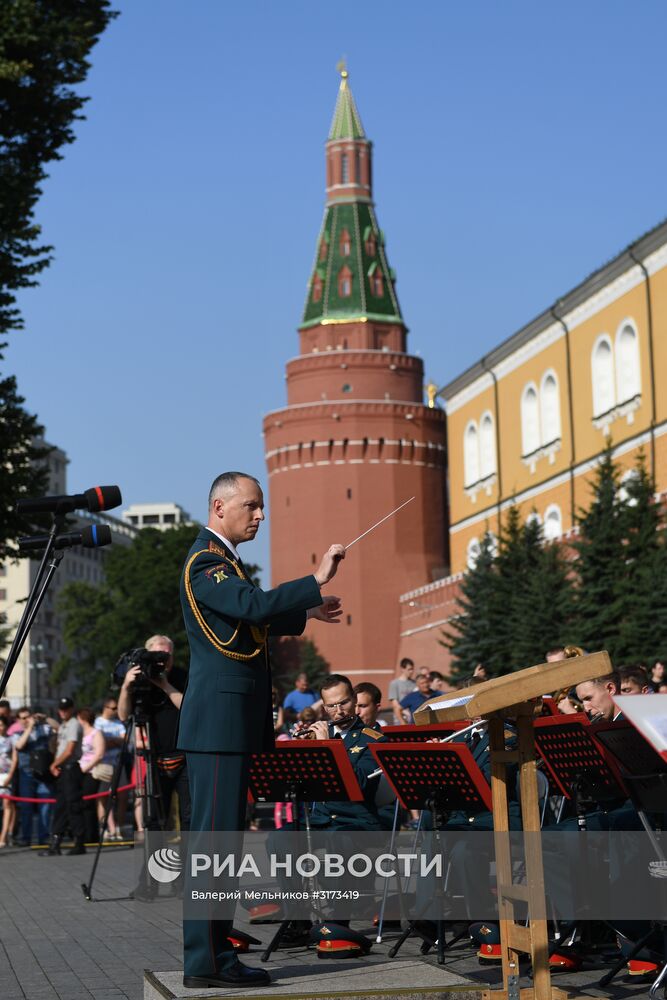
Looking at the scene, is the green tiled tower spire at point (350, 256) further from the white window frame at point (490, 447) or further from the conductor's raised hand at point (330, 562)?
the conductor's raised hand at point (330, 562)

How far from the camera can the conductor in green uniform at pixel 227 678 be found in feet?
22.0

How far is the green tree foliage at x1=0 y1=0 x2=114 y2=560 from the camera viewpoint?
2256cm

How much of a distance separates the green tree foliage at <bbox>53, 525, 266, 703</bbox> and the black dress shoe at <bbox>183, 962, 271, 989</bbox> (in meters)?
68.4

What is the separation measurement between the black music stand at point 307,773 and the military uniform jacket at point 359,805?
3.02 ft

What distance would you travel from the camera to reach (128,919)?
440 inches

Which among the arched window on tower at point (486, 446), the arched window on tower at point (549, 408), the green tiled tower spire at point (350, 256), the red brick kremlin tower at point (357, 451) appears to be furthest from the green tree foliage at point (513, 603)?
the green tiled tower spire at point (350, 256)

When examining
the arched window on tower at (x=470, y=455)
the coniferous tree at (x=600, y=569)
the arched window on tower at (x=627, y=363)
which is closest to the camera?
the coniferous tree at (x=600, y=569)

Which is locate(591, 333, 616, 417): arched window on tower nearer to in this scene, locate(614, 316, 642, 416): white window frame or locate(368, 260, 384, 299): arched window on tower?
locate(614, 316, 642, 416): white window frame

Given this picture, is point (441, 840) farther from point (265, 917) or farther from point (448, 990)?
point (448, 990)

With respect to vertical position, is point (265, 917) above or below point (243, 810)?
below

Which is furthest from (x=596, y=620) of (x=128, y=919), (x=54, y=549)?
(x=54, y=549)

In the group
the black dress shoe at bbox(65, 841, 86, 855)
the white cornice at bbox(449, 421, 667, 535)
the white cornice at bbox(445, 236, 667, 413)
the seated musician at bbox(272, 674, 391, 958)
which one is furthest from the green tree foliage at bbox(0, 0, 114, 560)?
the white cornice at bbox(445, 236, 667, 413)

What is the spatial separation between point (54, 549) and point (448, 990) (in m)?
3.13

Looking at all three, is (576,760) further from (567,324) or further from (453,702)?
(567,324)
